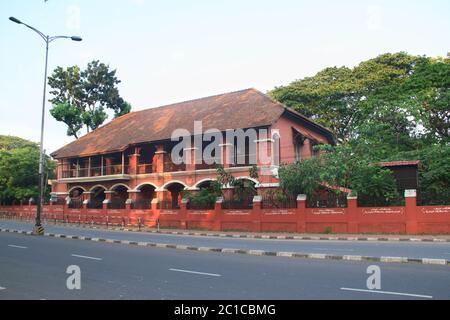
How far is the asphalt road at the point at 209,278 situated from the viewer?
7.37 metres

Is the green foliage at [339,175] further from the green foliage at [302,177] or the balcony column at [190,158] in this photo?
the balcony column at [190,158]

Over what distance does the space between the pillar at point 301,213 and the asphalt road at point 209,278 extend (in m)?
12.3

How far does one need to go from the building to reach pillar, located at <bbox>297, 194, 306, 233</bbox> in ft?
12.9

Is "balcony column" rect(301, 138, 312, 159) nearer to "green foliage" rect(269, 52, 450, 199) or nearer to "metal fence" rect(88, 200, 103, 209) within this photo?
"green foliage" rect(269, 52, 450, 199)

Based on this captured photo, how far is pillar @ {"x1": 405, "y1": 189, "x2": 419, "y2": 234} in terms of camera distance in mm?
22203

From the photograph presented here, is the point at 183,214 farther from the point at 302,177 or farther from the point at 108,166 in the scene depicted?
the point at 108,166

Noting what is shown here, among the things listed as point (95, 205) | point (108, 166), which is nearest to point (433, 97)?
point (108, 166)

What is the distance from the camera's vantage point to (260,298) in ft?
22.9

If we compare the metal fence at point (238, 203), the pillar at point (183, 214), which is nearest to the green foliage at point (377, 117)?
the metal fence at point (238, 203)

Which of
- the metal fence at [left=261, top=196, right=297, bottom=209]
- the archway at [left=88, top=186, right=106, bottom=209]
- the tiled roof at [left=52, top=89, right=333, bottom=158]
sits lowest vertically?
the metal fence at [left=261, top=196, right=297, bottom=209]

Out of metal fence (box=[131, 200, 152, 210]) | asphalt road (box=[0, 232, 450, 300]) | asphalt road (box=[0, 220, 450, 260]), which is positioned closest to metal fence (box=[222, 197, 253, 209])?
metal fence (box=[131, 200, 152, 210])

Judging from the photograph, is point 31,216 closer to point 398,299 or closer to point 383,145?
point 383,145
